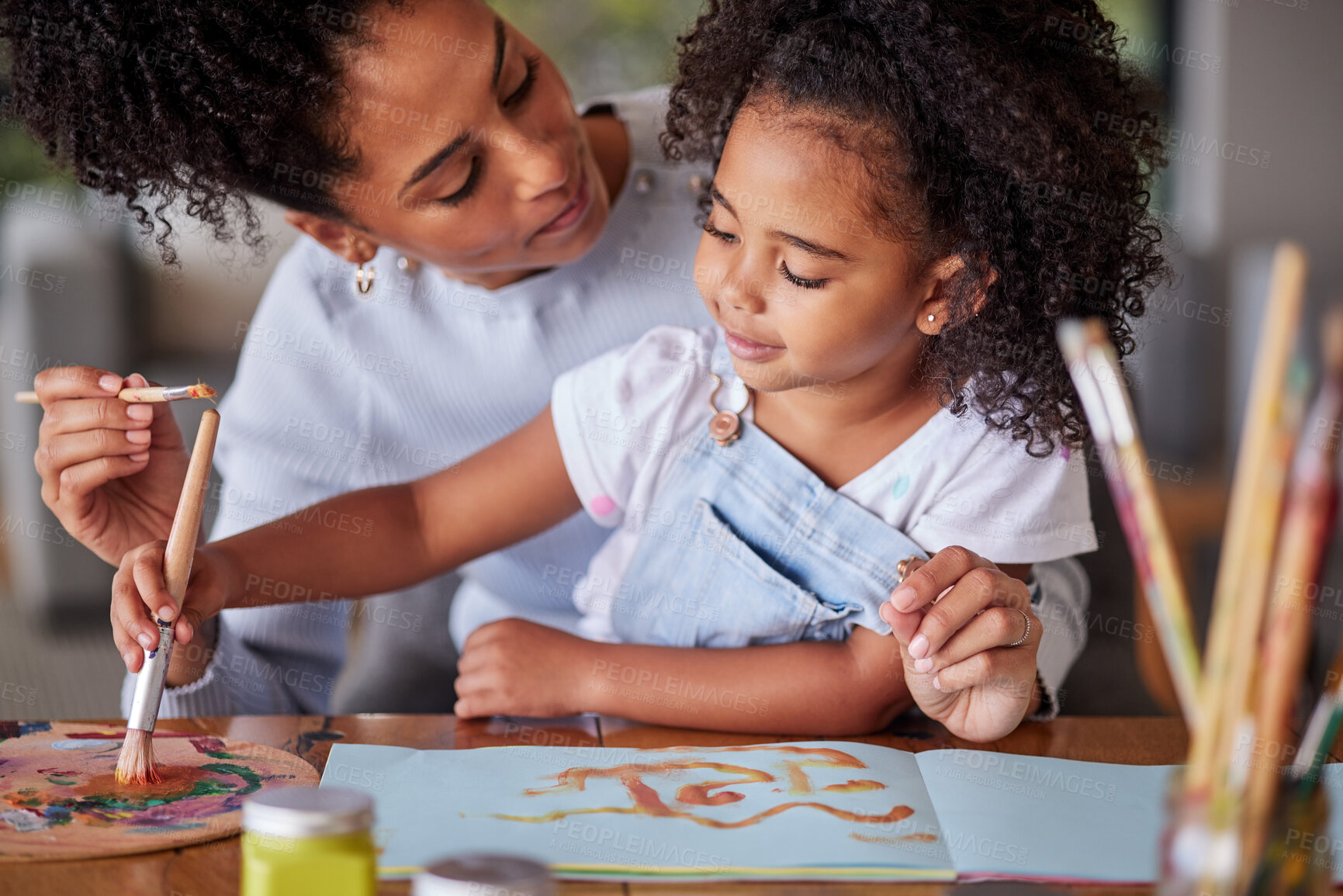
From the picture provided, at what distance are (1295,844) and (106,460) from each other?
827mm

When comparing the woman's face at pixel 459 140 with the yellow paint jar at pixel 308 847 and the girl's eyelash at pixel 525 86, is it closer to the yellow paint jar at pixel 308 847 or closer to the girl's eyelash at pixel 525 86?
the girl's eyelash at pixel 525 86

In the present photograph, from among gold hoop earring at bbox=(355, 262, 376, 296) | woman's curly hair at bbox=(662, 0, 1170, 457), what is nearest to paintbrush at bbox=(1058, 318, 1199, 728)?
woman's curly hair at bbox=(662, 0, 1170, 457)

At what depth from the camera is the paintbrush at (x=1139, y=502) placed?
1.50ft

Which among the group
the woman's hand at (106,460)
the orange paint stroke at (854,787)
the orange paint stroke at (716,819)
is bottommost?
the orange paint stroke at (716,819)

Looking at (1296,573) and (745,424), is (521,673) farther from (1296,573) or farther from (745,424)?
(1296,573)

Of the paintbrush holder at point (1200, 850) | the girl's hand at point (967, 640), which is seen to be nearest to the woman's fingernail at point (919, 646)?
the girl's hand at point (967, 640)

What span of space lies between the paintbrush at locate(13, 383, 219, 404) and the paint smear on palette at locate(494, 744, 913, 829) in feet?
1.08

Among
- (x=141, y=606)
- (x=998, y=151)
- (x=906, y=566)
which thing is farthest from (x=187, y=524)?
(x=998, y=151)

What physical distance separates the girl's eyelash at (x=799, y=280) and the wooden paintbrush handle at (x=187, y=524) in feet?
1.32

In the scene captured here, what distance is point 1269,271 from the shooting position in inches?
122

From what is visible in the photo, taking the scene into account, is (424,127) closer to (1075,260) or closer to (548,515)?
(548,515)

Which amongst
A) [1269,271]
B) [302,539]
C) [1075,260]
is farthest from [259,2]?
[1269,271]

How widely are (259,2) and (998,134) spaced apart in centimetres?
59

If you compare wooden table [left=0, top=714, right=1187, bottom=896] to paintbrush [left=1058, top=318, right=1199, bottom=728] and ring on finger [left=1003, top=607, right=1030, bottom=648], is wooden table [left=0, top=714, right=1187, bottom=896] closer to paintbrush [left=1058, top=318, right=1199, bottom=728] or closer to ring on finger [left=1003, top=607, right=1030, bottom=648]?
ring on finger [left=1003, top=607, right=1030, bottom=648]
